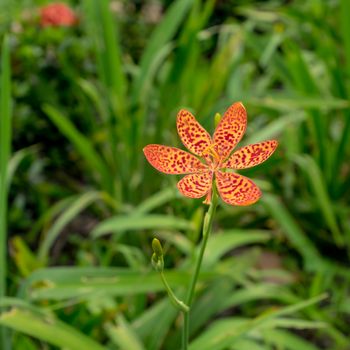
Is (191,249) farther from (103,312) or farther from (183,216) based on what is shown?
(103,312)

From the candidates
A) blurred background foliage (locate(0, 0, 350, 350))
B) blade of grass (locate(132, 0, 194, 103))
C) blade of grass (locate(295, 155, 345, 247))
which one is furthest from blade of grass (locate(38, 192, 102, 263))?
blade of grass (locate(295, 155, 345, 247))

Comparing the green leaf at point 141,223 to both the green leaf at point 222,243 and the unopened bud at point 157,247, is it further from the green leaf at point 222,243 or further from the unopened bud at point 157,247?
the unopened bud at point 157,247

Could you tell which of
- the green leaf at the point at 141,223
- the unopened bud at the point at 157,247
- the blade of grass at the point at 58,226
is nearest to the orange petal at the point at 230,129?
the unopened bud at the point at 157,247

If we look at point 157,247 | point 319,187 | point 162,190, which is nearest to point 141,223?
point 162,190

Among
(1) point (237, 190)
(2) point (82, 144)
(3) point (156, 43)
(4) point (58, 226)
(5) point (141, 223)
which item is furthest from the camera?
(3) point (156, 43)

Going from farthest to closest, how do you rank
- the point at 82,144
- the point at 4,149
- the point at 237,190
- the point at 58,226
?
the point at 82,144, the point at 58,226, the point at 4,149, the point at 237,190

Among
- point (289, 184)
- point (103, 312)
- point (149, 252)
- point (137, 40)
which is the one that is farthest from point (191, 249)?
point (137, 40)

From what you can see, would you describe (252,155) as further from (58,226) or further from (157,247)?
(58,226)
